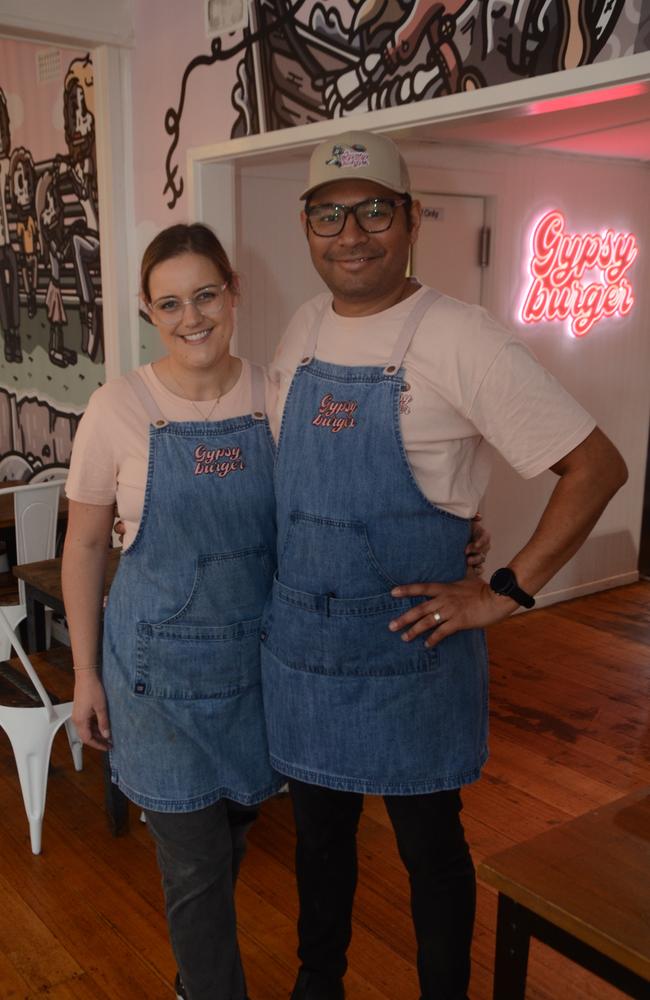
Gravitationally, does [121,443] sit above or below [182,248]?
below

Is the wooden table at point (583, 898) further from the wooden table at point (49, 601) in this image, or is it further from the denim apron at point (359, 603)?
the wooden table at point (49, 601)

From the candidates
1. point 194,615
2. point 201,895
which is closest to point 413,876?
point 201,895

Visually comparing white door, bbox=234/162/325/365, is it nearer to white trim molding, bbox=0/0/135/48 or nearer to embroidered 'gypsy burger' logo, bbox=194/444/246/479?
white trim molding, bbox=0/0/135/48

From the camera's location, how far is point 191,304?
5.66ft

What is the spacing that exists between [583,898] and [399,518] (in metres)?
0.70

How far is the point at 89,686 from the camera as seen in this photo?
1.89 metres

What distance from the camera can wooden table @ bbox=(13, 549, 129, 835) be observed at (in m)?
2.87

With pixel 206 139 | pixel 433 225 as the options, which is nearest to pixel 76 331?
pixel 206 139

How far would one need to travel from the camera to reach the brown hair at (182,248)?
1737 millimetres

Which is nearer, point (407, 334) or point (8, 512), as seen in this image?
point (407, 334)

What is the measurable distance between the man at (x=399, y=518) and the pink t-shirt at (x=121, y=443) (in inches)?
7.6

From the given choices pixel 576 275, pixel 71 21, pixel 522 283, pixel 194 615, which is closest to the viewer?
pixel 194 615

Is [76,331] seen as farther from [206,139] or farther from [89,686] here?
[89,686]

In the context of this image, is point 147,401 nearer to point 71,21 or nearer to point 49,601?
point 49,601
